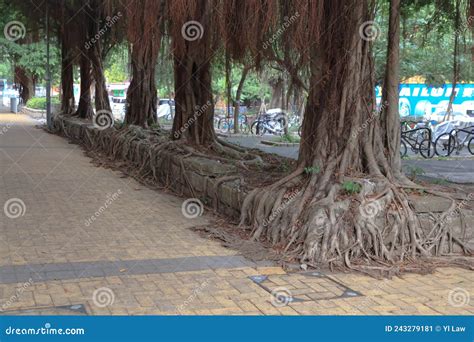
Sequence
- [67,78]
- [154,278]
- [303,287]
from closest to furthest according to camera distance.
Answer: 1. [303,287]
2. [154,278]
3. [67,78]

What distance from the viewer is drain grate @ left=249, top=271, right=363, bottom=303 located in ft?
15.1

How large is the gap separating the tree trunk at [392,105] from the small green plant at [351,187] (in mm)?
890

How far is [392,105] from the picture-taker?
667cm

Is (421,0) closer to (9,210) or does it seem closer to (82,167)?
(9,210)

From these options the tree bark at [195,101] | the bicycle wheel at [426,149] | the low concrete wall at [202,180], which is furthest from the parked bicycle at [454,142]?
the low concrete wall at [202,180]

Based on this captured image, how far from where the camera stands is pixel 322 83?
6.40 metres

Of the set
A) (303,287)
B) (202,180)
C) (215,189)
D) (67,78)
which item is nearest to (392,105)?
(215,189)

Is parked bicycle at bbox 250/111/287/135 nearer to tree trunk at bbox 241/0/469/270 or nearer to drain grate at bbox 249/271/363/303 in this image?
tree trunk at bbox 241/0/469/270

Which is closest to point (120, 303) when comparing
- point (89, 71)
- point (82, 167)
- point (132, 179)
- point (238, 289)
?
point (238, 289)

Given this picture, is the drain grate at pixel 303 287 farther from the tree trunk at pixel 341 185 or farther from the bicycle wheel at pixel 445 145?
the bicycle wheel at pixel 445 145

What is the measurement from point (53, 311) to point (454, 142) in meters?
14.7

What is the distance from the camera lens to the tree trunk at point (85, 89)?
65.3ft

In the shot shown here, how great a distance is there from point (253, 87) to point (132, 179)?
28441mm

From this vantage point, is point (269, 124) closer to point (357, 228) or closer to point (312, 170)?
point (312, 170)
